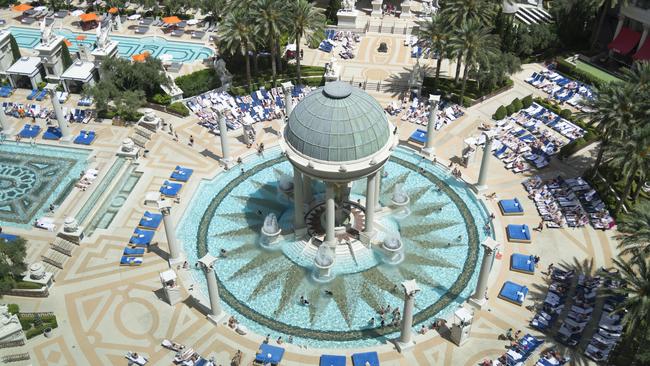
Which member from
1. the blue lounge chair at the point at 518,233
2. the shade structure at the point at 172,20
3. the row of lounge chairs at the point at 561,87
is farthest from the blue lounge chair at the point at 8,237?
the row of lounge chairs at the point at 561,87

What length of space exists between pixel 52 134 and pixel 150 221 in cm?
2464

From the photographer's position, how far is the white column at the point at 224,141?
72375 mm

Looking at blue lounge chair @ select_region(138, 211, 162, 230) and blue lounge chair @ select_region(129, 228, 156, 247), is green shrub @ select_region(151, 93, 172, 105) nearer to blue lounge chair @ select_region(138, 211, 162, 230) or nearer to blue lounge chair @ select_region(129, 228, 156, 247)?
blue lounge chair @ select_region(138, 211, 162, 230)

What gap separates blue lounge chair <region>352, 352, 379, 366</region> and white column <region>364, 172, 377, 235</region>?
1430cm

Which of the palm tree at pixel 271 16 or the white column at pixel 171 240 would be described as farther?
the palm tree at pixel 271 16

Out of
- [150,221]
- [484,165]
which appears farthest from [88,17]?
[484,165]

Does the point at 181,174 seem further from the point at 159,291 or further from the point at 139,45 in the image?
the point at 139,45

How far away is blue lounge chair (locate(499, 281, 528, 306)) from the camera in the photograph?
5734 cm

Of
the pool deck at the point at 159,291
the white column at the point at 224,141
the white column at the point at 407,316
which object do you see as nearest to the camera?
the white column at the point at 407,316

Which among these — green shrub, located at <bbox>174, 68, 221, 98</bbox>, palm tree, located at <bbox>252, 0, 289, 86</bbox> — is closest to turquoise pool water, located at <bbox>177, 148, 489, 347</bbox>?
green shrub, located at <bbox>174, 68, 221, 98</bbox>

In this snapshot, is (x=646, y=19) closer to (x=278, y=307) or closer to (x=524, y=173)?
(x=524, y=173)

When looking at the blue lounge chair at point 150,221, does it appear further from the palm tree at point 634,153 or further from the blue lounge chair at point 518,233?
the palm tree at point 634,153

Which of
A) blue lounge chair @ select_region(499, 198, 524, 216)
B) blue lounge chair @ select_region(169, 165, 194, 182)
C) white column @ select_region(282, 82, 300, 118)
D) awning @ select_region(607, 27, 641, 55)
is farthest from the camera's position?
awning @ select_region(607, 27, 641, 55)

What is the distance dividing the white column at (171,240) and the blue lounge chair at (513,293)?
105 feet
